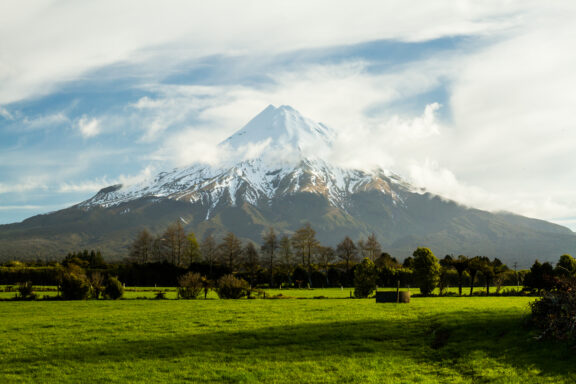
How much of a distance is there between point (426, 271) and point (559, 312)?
40.1 m

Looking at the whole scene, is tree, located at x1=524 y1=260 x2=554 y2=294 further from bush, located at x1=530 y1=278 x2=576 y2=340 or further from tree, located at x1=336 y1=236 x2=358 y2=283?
bush, located at x1=530 y1=278 x2=576 y2=340

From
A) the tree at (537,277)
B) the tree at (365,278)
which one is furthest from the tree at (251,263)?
the tree at (537,277)

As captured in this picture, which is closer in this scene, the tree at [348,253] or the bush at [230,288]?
the bush at [230,288]

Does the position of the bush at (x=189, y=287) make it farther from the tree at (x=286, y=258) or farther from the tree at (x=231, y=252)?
the tree at (x=231, y=252)

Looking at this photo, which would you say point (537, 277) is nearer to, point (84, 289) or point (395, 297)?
point (395, 297)

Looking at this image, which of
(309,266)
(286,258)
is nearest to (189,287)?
(309,266)

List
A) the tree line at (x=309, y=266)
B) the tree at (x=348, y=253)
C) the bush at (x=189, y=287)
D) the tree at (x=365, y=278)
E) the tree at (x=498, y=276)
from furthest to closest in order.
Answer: the tree at (x=348, y=253) < the tree line at (x=309, y=266) < the tree at (x=498, y=276) < the tree at (x=365, y=278) < the bush at (x=189, y=287)

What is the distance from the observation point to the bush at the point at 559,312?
16.8 m

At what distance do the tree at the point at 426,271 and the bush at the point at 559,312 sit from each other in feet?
123

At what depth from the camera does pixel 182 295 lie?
5047 centimetres

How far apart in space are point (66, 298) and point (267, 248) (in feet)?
180

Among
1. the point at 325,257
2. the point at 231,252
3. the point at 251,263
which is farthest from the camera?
the point at 325,257

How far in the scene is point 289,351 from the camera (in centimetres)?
1825

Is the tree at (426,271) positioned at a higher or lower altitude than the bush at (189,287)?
higher
